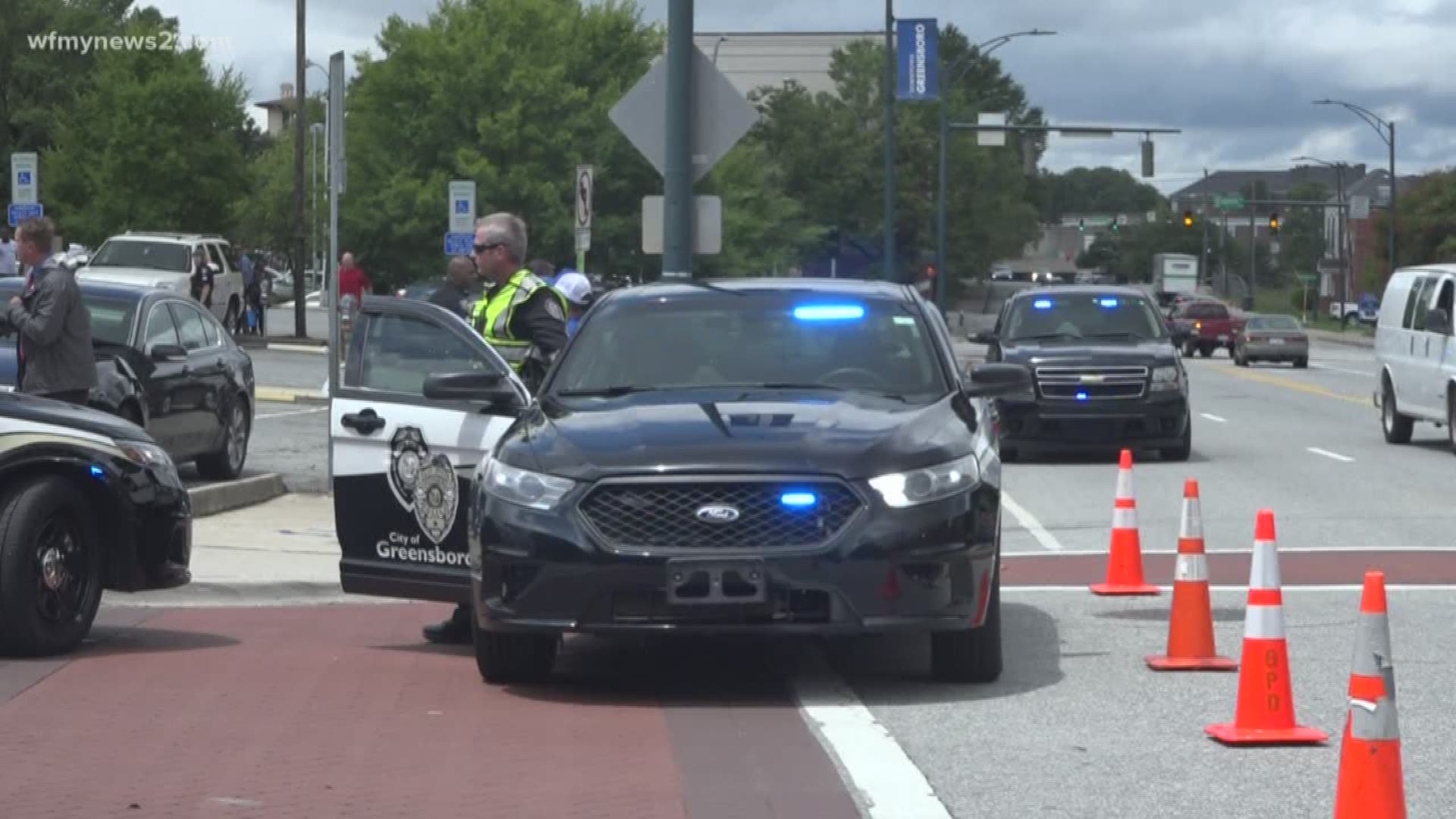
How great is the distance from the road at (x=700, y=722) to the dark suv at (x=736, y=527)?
0.33 metres

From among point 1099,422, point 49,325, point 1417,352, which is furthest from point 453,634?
point 1417,352

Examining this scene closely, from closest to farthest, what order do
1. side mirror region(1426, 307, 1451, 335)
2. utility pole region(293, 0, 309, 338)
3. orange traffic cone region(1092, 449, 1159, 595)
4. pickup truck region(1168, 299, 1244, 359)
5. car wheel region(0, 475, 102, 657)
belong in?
car wheel region(0, 475, 102, 657) → orange traffic cone region(1092, 449, 1159, 595) → side mirror region(1426, 307, 1451, 335) → utility pole region(293, 0, 309, 338) → pickup truck region(1168, 299, 1244, 359)

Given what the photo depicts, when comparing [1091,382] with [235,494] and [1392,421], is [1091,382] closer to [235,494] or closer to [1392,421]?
[1392,421]

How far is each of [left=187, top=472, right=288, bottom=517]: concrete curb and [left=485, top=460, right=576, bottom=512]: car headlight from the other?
751 centimetres

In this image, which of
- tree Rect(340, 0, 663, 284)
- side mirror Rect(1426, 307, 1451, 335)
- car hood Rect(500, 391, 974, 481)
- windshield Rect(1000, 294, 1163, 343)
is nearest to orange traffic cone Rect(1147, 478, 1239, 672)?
car hood Rect(500, 391, 974, 481)

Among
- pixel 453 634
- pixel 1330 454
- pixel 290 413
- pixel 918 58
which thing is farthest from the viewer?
pixel 918 58

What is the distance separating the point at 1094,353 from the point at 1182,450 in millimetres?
1330

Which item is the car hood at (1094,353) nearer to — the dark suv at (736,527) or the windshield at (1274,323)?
the dark suv at (736,527)

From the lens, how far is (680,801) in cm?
721

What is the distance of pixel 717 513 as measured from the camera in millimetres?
8836

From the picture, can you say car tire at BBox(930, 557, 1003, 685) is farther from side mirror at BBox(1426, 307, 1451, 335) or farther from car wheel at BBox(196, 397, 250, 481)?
side mirror at BBox(1426, 307, 1451, 335)

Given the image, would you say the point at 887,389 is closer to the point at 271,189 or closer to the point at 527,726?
the point at 527,726

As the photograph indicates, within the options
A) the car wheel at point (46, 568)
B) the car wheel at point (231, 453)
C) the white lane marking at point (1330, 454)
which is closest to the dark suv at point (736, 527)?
the car wheel at point (46, 568)

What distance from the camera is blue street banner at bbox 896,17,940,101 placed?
55.1 meters
